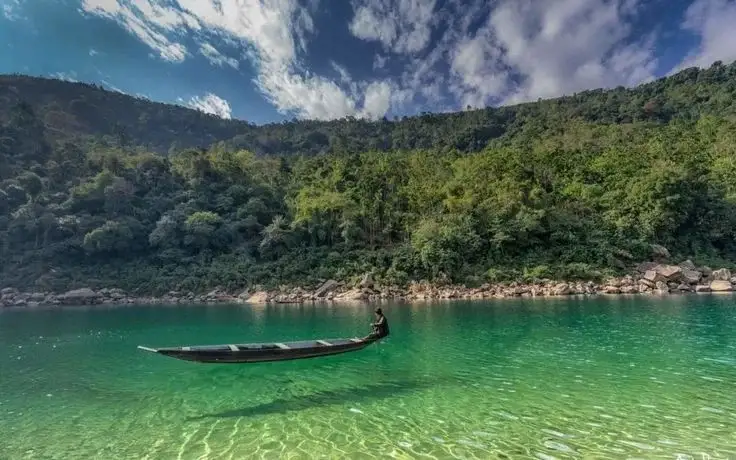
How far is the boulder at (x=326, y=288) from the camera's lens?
4384 centimetres

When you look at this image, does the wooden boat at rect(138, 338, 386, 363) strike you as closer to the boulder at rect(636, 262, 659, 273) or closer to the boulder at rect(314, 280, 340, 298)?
the boulder at rect(314, 280, 340, 298)

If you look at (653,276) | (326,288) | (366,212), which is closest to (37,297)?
(326,288)

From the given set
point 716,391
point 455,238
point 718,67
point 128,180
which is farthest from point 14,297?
point 718,67

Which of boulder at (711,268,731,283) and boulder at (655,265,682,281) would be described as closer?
boulder at (711,268,731,283)

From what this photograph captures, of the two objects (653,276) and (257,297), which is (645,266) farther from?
(257,297)

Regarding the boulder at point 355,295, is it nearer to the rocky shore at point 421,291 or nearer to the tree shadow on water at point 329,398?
the rocky shore at point 421,291

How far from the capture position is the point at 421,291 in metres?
41.6

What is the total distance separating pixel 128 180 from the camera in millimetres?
61875

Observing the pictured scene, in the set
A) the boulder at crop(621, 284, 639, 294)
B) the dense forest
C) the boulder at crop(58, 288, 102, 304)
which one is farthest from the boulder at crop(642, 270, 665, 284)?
the boulder at crop(58, 288, 102, 304)

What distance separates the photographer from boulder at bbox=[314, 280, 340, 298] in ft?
144

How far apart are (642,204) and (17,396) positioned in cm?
5150

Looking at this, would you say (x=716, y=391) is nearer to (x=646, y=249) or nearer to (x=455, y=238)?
(x=455, y=238)

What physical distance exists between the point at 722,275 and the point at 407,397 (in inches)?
1614

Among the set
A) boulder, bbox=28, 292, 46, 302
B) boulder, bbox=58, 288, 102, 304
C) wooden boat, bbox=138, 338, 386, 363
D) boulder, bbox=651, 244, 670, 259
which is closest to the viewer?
wooden boat, bbox=138, 338, 386, 363
